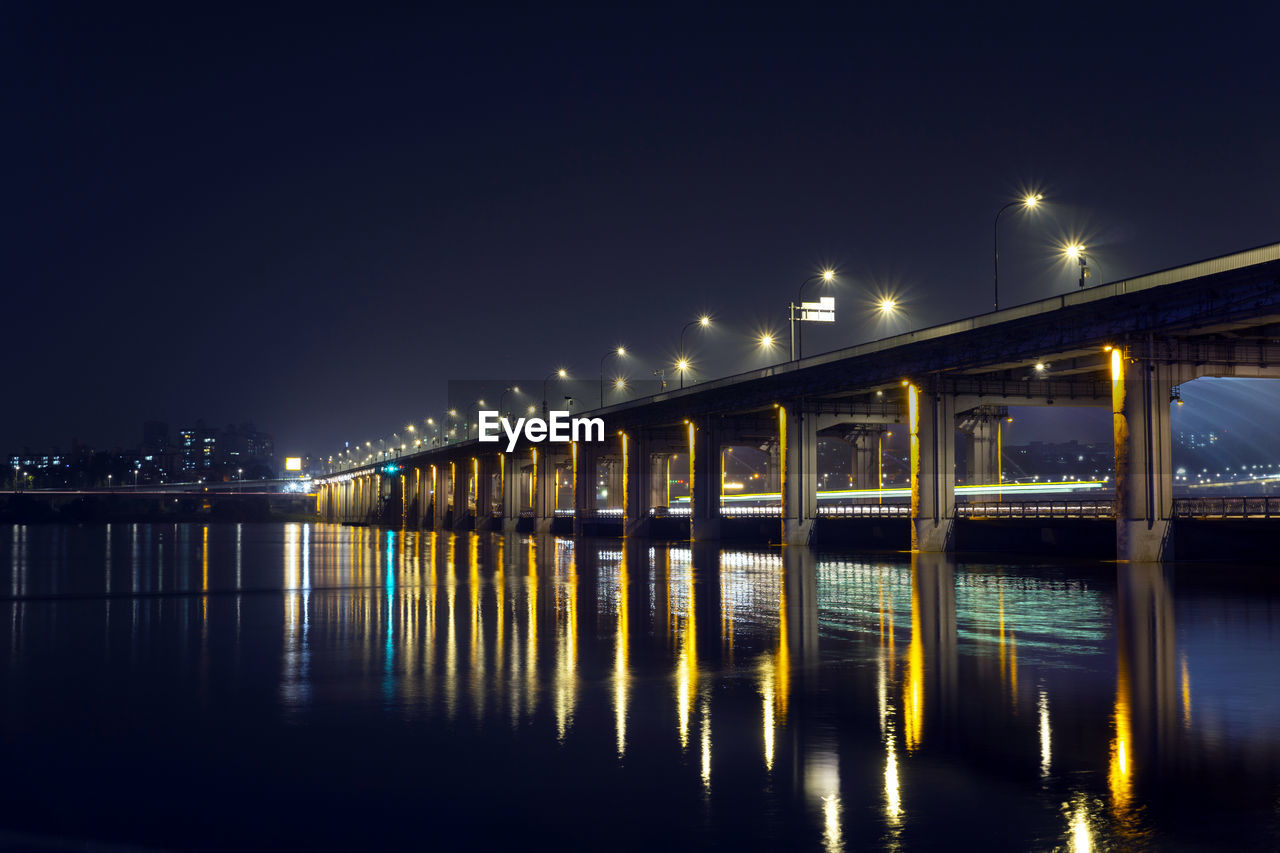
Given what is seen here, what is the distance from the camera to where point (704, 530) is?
80625 millimetres

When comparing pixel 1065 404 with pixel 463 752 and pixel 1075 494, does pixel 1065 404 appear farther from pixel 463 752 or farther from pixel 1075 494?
pixel 1075 494

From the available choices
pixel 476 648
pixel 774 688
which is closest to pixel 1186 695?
pixel 774 688

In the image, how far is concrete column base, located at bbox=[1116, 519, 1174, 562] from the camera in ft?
138

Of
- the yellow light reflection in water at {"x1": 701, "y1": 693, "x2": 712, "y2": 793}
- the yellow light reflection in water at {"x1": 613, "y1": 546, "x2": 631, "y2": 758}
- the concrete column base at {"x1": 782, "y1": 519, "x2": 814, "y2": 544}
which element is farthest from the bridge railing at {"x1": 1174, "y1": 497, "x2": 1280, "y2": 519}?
the yellow light reflection in water at {"x1": 701, "y1": 693, "x2": 712, "y2": 793}

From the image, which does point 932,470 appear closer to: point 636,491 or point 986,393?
point 986,393

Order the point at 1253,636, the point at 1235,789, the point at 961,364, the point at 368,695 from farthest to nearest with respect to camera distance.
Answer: the point at 961,364 → the point at 1253,636 → the point at 368,695 → the point at 1235,789

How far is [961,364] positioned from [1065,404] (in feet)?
52.8

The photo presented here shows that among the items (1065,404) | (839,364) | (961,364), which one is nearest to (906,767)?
(961,364)

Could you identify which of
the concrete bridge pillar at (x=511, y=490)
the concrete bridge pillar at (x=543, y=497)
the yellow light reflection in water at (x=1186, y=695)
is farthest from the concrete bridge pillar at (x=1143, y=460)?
the concrete bridge pillar at (x=511, y=490)

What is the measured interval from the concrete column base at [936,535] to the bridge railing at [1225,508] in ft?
34.8

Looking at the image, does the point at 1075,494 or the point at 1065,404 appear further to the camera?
the point at 1075,494

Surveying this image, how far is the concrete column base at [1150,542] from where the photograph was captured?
4206 cm

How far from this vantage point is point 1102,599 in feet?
89.5

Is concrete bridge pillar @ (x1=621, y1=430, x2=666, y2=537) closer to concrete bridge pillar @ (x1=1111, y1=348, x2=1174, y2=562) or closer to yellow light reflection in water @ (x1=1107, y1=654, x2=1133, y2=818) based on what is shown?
concrete bridge pillar @ (x1=1111, y1=348, x2=1174, y2=562)
